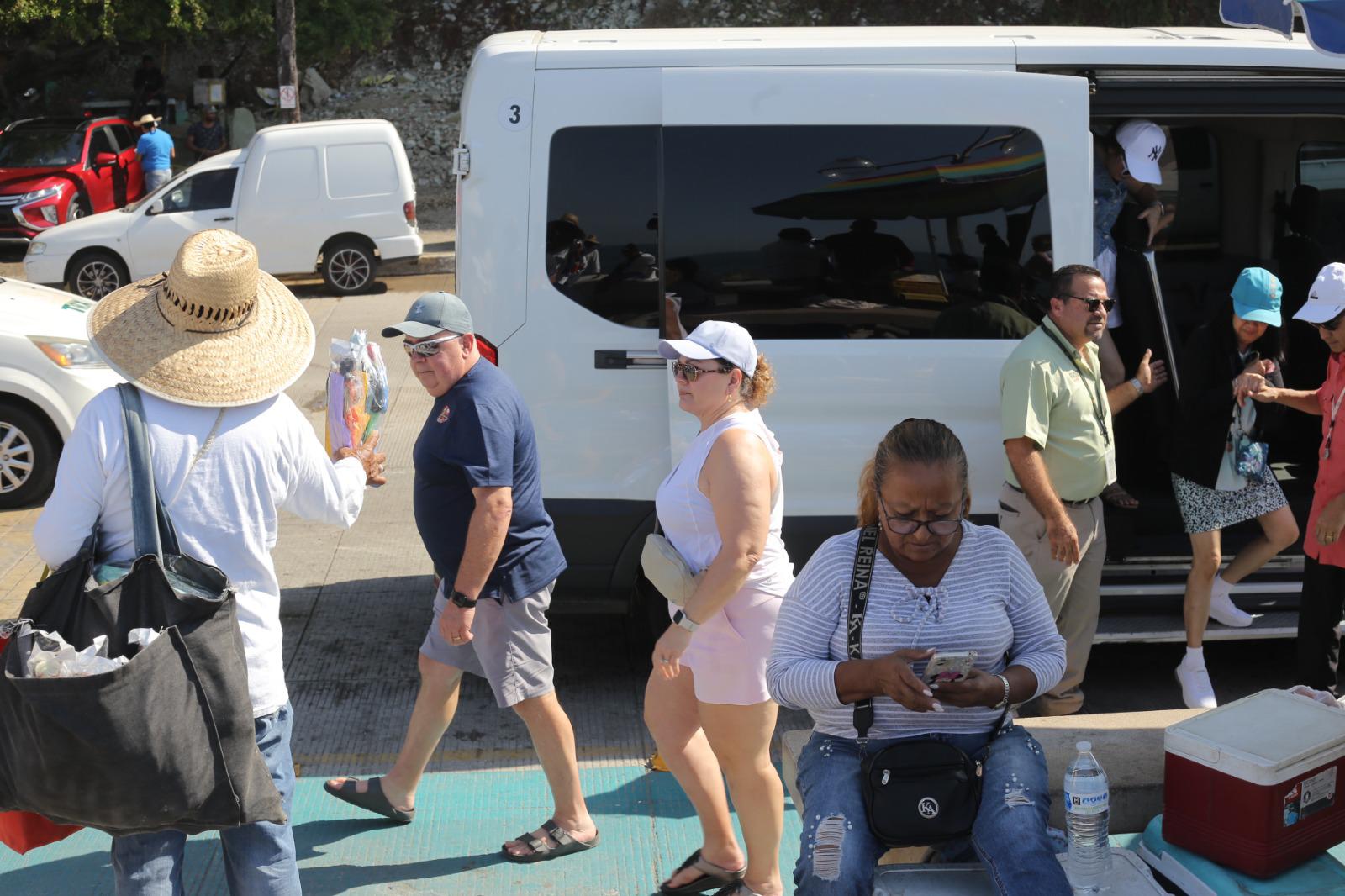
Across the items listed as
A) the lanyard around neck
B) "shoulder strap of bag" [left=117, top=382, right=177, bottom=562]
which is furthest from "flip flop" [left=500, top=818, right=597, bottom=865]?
the lanyard around neck

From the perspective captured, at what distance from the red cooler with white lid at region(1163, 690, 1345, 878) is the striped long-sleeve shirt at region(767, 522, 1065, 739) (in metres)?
0.41

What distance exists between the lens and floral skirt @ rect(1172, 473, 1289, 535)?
559 centimetres

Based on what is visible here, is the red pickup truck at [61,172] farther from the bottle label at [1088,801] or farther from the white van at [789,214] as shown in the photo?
the bottle label at [1088,801]

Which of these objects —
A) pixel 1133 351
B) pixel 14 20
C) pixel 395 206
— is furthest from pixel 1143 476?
pixel 14 20

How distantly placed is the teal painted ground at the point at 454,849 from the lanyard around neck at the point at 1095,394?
1.83 m

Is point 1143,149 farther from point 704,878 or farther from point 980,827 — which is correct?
point 980,827

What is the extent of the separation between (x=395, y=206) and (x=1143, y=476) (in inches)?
448

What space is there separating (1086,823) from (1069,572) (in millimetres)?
2196

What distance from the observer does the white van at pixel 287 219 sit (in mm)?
15992

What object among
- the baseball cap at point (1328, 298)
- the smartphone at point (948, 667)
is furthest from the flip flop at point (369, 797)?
the baseball cap at point (1328, 298)

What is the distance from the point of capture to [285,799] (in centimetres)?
323

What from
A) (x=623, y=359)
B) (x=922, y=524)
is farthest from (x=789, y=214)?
(x=922, y=524)

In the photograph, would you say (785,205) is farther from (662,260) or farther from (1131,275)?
(1131,275)

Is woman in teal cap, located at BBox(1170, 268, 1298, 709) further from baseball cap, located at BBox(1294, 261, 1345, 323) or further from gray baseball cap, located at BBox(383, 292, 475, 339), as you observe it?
gray baseball cap, located at BBox(383, 292, 475, 339)
